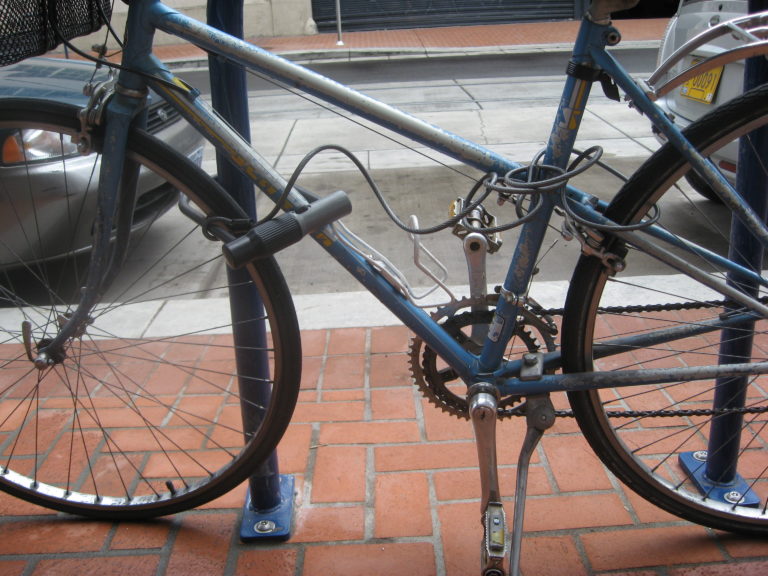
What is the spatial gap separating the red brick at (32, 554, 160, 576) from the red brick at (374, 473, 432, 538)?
63cm

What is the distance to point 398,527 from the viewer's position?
213 centimetres

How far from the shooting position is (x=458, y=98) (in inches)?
339

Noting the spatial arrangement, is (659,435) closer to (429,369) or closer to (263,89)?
(429,369)

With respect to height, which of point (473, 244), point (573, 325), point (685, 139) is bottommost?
point (573, 325)

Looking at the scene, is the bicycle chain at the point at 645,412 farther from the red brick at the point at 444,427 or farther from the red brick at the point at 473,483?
the red brick at the point at 444,427

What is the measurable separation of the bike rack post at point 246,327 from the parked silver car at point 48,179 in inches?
22.6

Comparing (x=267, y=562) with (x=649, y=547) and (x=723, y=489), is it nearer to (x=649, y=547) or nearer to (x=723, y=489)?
(x=649, y=547)

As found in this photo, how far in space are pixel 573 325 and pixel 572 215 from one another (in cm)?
29

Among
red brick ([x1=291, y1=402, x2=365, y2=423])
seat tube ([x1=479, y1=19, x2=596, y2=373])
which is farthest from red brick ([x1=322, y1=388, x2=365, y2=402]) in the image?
seat tube ([x1=479, y1=19, x2=596, y2=373])

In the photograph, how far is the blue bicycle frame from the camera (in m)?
1.57

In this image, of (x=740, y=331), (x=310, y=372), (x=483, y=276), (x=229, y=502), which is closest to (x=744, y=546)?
(x=740, y=331)

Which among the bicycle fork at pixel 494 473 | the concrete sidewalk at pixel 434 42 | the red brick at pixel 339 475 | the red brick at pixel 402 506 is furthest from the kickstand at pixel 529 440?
the concrete sidewalk at pixel 434 42

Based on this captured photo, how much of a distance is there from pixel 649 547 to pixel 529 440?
51 cm

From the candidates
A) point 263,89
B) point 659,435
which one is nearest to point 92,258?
point 659,435
